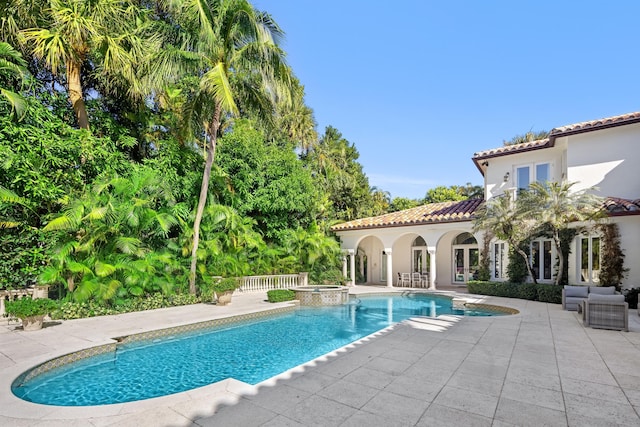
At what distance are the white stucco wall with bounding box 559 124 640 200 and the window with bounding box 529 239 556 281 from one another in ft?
9.85

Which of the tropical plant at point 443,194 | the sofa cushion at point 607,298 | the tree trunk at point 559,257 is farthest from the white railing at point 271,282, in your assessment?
the tropical plant at point 443,194

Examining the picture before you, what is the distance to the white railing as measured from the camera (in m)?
17.2

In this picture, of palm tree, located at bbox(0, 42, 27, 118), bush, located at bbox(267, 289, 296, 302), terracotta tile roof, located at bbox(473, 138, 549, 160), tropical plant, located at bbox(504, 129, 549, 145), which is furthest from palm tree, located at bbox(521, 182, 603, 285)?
palm tree, located at bbox(0, 42, 27, 118)

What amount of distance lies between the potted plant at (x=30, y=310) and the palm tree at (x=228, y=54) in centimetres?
515

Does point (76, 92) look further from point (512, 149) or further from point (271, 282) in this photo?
point (512, 149)

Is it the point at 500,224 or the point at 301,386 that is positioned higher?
the point at 500,224

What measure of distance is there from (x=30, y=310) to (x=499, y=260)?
1862cm

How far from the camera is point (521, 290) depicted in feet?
48.8

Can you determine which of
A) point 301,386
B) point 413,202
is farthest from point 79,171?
point 413,202

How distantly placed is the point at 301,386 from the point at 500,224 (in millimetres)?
12537

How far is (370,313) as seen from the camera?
13570 millimetres

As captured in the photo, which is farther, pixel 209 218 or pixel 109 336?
pixel 209 218

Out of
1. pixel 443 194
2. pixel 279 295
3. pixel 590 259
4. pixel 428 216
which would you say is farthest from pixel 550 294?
pixel 443 194

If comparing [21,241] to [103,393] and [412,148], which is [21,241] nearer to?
[103,393]
